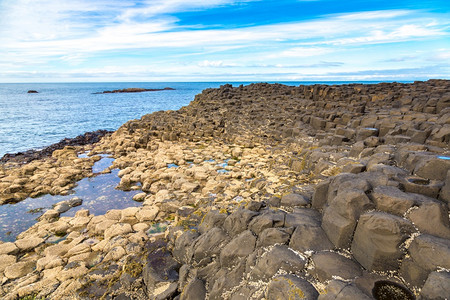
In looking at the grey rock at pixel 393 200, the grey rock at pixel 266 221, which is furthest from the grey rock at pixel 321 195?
the grey rock at pixel 393 200

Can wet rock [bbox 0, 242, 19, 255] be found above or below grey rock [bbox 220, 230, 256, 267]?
below

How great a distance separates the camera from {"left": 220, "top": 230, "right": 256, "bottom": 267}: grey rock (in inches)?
225

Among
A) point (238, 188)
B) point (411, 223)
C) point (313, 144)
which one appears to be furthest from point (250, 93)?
point (411, 223)

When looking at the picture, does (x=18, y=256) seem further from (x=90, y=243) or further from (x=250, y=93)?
(x=250, y=93)

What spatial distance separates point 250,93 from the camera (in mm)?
36656

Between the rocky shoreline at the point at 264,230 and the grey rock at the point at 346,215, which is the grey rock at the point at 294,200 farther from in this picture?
the grey rock at the point at 346,215

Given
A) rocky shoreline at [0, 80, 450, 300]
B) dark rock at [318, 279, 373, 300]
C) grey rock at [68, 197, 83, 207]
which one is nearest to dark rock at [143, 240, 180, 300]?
rocky shoreline at [0, 80, 450, 300]

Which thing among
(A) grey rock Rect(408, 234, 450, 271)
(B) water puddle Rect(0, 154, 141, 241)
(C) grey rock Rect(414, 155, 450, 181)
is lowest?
(B) water puddle Rect(0, 154, 141, 241)

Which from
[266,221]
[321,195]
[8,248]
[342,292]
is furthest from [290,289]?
[8,248]

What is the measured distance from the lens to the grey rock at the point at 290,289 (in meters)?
4.01

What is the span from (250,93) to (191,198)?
1106 inches

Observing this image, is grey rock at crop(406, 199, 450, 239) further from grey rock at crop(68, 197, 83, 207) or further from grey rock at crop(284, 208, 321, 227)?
grey rock at crop(68, 197, 83, 207)

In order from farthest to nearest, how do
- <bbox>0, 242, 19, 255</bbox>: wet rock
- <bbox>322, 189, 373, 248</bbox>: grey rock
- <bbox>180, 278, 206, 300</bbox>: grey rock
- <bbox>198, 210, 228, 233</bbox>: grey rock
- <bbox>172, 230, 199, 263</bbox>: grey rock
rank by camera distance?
<bbox>0, 242, 19, 255</bbox>: wet rock < <bbox>198, 210, 228, 233</bbox>: grey rock < <bbox>172, 230, 199, 263</bbox>: grey rock < <bbox>180, 278, 206, 300</bbox>: grey rock < <bbox>322, 189, 373, 248</bbox>: grey rock

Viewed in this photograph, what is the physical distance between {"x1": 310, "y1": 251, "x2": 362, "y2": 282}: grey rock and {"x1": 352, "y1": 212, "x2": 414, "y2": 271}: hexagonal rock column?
0.23m
